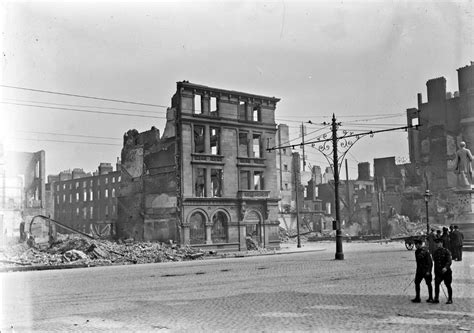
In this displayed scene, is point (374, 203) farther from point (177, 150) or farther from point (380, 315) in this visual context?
point (380, 315)

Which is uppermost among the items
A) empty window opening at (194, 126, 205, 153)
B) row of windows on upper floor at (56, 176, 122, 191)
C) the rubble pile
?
empty window opening at (194, 126, 205, 153)

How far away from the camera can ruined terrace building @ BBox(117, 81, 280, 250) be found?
1576 inches

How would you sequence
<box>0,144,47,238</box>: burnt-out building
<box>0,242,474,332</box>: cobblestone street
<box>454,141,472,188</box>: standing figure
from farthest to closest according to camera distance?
<box>0,144,47,238</box>: burnt-out building
<box>454,141,472,188</box>: standing figure
<box>0,242,474,332</box>: cobblestone street

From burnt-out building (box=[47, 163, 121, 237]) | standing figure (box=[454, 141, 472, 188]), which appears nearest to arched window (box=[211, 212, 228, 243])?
standing figure (box=[454, 141, 472, 188])

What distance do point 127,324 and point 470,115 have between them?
63.0 m

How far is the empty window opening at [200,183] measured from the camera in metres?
41.3

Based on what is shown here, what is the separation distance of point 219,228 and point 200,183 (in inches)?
156

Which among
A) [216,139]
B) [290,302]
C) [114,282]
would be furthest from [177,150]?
[290,302]

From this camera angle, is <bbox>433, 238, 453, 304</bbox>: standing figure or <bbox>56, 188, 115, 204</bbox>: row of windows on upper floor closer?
<bbox>433, 238, 453, 304</bbox>: standing figure

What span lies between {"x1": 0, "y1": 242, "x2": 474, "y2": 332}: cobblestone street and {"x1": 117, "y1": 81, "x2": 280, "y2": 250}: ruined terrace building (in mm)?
21275

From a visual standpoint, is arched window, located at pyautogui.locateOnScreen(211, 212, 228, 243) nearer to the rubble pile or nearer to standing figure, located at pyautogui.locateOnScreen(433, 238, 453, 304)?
the rubble pile

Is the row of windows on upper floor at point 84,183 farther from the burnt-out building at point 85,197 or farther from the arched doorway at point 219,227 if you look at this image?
the arched doorway at point 219,227

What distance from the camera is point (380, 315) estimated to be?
10250 millimetres

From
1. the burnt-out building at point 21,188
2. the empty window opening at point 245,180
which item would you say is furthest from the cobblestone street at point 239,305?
the burnt-out building at point 21,188
